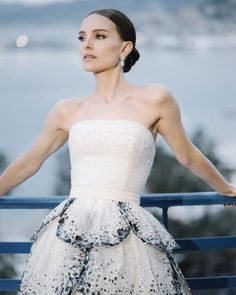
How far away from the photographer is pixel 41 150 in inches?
78.5

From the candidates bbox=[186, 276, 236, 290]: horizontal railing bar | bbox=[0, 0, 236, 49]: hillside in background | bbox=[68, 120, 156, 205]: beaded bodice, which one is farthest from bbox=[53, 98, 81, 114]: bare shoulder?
bbox=[0, 0, 236, 49]: hillside in background

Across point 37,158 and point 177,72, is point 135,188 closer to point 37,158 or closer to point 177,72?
point 37,158

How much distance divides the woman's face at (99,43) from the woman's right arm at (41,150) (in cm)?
13

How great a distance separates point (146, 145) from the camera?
1810mm

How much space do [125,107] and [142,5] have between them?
16195 millimetres

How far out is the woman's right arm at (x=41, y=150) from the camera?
6.37 feet

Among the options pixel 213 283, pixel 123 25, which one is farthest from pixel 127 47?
pixel 213 283

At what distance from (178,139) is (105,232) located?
317 mm

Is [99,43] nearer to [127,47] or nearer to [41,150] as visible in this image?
[127,47]

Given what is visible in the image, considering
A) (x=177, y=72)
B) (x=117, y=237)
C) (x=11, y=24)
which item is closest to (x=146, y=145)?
(x=117, y=237)

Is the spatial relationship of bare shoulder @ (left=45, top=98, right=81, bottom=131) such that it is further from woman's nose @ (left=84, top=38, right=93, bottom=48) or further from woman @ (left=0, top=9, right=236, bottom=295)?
woman's nose @ (left=84, top=38, right=93, bottom=48)

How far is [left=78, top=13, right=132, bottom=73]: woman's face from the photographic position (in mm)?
1873

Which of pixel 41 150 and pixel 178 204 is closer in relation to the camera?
pixel 41 150

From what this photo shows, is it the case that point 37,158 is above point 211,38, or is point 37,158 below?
below
